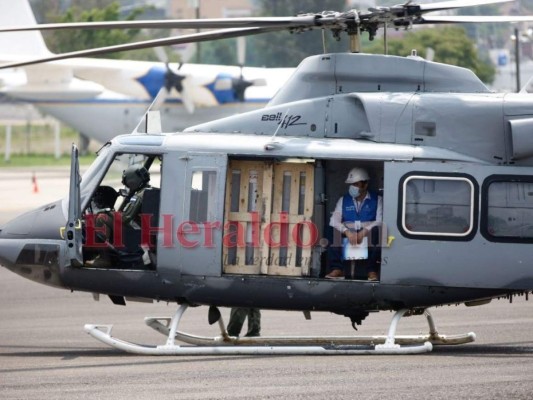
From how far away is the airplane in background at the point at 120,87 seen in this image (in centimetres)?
4334

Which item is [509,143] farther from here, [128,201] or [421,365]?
[128,201]

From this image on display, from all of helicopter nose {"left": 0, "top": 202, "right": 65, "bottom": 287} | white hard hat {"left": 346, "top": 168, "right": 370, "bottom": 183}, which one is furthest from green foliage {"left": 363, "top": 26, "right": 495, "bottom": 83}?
helicopter nose {"left": 0, "top": 202, "right": 65, "bottom": 287}

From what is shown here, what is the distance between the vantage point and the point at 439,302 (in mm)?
11188

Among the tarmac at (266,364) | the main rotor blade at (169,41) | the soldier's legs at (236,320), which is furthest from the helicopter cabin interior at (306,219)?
the soldier's legs at (236,320)

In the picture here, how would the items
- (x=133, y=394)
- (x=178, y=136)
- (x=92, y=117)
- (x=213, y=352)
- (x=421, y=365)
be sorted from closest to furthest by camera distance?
(x=133, y=394) < (x=421, y=365) < (x=213, y=352) < (x=178, y=136) < (x=92, y=117)

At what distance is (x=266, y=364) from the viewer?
1010 centimetres

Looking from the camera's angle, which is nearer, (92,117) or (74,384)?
(74,384)

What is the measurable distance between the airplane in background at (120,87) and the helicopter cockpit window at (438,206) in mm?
31766

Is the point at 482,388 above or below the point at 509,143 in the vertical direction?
below

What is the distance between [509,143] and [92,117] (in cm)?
3666

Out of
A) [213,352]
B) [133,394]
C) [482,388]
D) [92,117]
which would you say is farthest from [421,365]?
[92,117]

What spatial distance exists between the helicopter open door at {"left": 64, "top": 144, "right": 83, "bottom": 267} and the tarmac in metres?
0.92

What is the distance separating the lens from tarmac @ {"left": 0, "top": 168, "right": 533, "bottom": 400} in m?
8.71

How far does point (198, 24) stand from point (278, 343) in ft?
10.2
